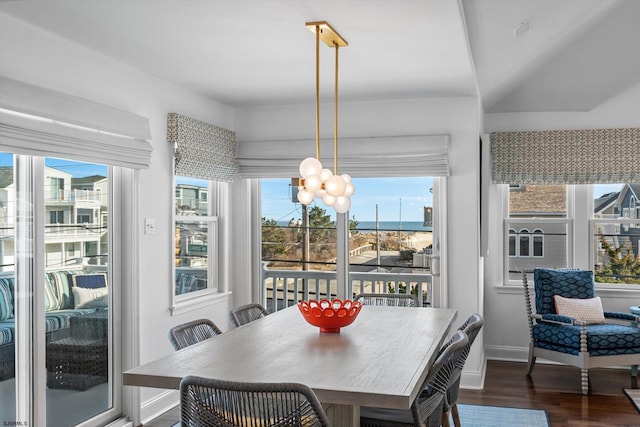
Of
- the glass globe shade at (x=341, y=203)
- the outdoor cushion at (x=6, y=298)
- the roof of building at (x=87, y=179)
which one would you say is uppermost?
the roof of building at (x=87, y=179)

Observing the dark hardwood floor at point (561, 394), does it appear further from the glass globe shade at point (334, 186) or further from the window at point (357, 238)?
the glass globe shade at point (334, 186)

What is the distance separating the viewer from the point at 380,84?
15.4 feet

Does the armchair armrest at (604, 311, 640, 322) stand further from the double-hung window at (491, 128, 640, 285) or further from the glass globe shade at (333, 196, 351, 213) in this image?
the glass globe shade at (333, 196, 351, 213)

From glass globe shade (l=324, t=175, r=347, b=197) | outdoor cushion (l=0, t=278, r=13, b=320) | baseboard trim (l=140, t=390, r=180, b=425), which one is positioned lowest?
baseboard trim (l=140, t=390, r=180, b=425)

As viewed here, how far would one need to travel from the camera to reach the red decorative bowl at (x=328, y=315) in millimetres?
3289

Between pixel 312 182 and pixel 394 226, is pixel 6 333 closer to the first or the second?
pixel 312 182

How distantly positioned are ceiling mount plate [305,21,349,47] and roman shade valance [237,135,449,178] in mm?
1804

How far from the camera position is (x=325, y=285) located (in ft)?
18.5

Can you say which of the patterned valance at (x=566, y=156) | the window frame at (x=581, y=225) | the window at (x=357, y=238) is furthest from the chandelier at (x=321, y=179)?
the window frame at (x=581, y=225)

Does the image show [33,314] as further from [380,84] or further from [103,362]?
[380,84]

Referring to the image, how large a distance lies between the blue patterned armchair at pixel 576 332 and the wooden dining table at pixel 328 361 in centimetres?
200

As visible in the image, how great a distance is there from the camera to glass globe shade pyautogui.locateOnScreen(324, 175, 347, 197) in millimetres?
3277

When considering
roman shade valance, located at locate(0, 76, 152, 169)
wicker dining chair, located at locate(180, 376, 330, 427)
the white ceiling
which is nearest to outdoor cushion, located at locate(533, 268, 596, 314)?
the white ceiling

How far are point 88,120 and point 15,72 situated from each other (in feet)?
1.68
